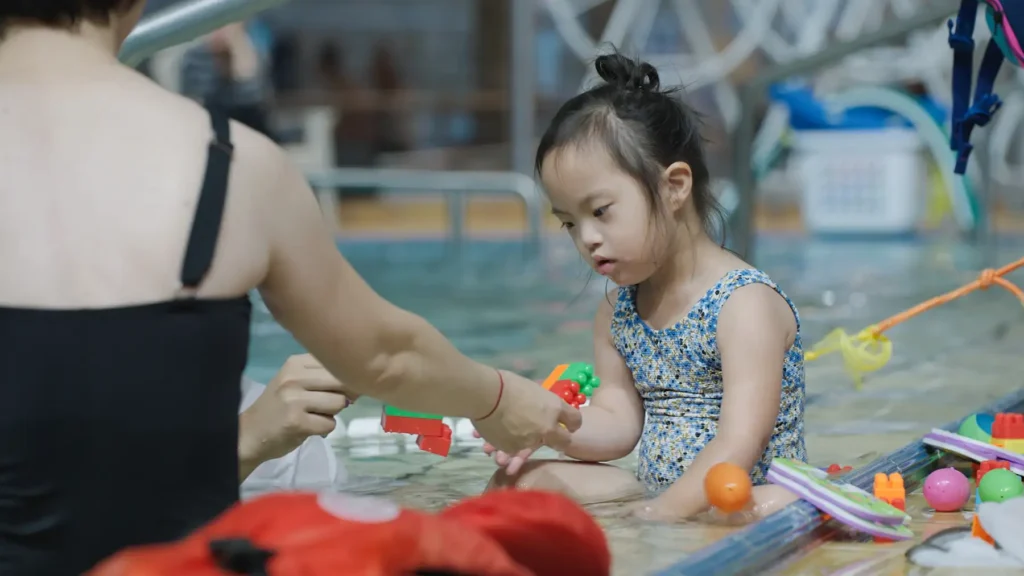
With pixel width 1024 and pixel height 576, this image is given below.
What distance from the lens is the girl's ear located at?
2.19 metres

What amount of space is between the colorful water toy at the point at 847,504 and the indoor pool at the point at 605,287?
0.13 metres

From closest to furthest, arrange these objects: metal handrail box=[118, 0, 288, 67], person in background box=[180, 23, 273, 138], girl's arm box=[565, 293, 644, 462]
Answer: girl's arm box=[565, 293, 644, 462] → metal handrail box=[118, 0, 288, 67] → person in background box=[180, 23, 273, 138]

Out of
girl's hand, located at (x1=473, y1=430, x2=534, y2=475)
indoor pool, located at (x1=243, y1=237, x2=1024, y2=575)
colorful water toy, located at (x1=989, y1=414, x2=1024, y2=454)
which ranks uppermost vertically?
colorful water toy, located at (x1=989, y1=414, x2=1024, y2=454)

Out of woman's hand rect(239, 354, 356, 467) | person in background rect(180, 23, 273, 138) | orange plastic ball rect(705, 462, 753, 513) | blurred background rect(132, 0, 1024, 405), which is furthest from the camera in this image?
blurred background rect(132, 0, 1024, 405)

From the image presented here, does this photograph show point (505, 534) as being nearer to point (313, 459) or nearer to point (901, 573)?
point (901, 573)

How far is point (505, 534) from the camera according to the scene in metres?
1.26

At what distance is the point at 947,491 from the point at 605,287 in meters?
1.16

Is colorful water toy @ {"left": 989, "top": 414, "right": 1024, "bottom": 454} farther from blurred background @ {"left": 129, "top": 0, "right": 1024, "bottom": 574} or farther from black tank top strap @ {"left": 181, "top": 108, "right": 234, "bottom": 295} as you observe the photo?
black tank top strap @ {"left": 181, "top": 108, "right": 234, "bottom": 295}

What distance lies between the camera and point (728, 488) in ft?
6.07

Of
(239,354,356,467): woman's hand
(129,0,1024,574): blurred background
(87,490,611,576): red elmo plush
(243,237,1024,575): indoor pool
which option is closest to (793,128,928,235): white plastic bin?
(129,0,1024,574): blurred background

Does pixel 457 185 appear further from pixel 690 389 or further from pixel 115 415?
pixel 115 415

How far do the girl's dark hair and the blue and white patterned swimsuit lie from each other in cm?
19

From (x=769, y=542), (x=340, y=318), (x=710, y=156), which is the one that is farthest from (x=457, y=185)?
(x=340, y=318)

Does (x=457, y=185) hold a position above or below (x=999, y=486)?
above
